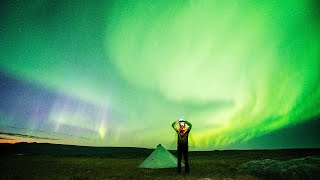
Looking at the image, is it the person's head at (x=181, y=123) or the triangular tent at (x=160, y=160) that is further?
the triangular tent at (x=160, y=160)

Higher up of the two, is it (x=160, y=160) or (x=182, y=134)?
(x=182, y=134)

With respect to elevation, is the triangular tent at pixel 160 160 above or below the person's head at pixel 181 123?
below

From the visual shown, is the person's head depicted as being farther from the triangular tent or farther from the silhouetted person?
the triangular tent

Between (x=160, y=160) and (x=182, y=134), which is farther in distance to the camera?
(x=160, y=160)

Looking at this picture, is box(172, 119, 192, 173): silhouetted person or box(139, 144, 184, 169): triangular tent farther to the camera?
box(139, 144, 184, 169): triangular tent

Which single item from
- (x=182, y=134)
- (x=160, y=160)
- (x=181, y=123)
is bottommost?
(x=160, y=160)

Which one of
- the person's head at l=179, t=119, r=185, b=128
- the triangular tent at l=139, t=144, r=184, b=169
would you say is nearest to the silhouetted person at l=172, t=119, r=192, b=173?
the person's head at l=179, t=119, r=185, b=128

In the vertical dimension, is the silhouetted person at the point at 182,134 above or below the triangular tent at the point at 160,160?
above

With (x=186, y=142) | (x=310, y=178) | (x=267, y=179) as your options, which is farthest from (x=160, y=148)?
(x=310, y=178)

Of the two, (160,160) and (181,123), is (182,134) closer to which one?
(181,123)

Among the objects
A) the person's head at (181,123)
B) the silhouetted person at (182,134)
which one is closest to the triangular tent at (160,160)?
the silhouetted person at (182,134)

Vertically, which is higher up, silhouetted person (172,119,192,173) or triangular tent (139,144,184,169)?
silhouetted person (172,119,192,173)

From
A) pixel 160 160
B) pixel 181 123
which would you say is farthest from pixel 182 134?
pixel 160 160

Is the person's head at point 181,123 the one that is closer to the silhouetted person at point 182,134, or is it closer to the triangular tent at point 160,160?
the silhouetted person at point 182,134
